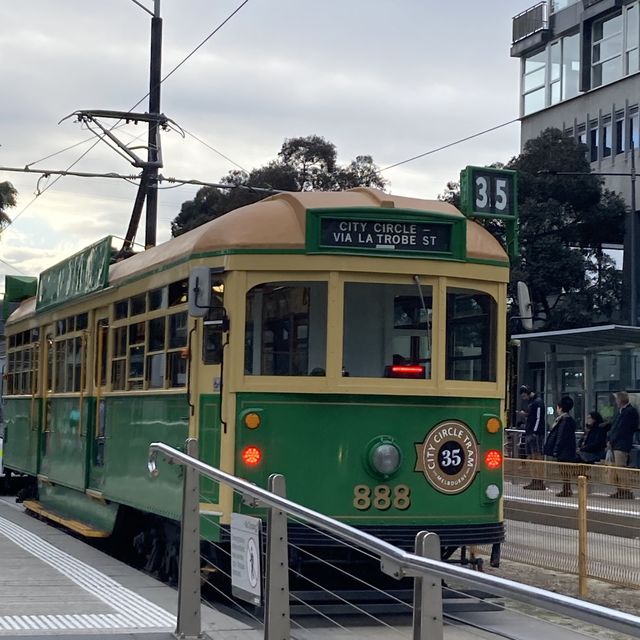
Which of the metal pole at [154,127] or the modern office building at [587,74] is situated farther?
the modern office building at [587,74]

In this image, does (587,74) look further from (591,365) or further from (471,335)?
(471,335)

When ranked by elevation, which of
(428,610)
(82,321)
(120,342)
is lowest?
(428,610)

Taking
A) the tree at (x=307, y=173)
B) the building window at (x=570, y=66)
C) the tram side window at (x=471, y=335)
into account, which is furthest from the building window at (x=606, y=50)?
the tram side window at (x=471, y=335)

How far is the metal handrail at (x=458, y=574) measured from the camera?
325cm

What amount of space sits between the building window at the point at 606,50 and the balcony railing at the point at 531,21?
115 inches

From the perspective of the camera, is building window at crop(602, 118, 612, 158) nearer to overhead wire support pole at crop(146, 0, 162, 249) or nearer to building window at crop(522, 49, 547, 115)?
building window at crop(522, 49, 547, 115)

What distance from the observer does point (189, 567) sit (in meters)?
7.14

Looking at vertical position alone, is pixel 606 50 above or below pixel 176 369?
above

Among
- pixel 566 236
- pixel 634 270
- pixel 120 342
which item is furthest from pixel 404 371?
pixel 566 236

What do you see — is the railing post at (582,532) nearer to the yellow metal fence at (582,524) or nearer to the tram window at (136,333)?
the yellow metal fence at (582,524)

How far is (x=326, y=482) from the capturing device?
9.08 metres

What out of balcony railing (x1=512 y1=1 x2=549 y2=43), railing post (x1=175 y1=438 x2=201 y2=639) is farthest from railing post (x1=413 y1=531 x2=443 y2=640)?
balcony railing (x1=512 y1=1 x2=549 y2=43)

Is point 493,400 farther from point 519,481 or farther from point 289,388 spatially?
point 519,481

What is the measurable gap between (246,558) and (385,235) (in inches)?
139
